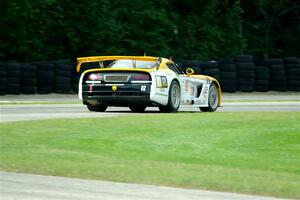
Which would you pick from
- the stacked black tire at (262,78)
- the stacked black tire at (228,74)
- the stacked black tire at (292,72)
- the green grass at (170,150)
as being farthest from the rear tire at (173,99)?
the stacked black tire at (292,72)

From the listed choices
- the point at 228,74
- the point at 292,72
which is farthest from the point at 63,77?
the point at 292,72

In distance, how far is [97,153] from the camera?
11664 millimetres

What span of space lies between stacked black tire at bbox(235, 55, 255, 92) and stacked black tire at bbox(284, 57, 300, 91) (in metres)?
1.34

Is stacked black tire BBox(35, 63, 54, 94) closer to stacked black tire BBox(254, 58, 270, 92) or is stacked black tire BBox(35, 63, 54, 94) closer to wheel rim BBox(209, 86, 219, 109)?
stacked black tire BBox(254, 58, 270, 92)

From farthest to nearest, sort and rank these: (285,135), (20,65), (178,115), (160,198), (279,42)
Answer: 1. (279,42)
2. (20,65)
3. (178,115)
4. (285,135)
5. (160,198)

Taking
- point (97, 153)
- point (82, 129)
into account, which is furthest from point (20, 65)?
point (97, 153)

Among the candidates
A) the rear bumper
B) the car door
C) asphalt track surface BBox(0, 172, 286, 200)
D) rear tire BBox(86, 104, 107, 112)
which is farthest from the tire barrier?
asphalt track surface BBox(0, 172, 286, 200)

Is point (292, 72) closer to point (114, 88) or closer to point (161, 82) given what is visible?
point (161, 82)

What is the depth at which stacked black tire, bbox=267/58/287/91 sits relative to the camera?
33438mm

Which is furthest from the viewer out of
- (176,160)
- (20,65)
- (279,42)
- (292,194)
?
(279,42)

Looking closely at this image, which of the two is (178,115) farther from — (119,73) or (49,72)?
(49,72)

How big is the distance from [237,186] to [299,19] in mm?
38954

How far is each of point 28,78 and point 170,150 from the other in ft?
58.1

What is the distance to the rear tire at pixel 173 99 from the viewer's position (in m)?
18.9
